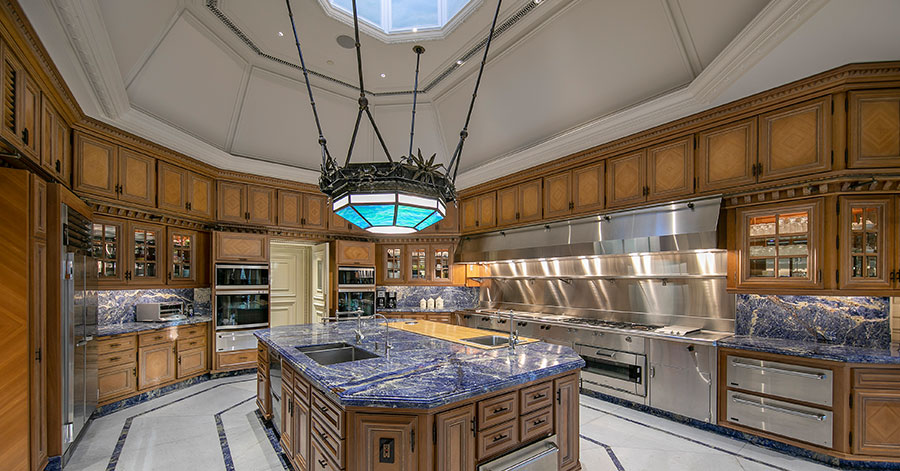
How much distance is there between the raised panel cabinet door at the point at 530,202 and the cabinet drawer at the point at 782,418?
3293mm

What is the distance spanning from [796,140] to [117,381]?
24.7ft

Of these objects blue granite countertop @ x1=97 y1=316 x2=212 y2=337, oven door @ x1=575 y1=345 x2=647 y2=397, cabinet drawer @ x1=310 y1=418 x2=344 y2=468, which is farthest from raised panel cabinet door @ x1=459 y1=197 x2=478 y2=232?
cabinet drawer @ x1=310 y1=418 x2=344 y2=468

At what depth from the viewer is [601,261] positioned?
18.3 ft

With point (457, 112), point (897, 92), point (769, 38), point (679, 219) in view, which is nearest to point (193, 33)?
point (457, 112)

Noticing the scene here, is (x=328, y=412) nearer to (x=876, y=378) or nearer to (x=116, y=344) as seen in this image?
(x=116, y=344)

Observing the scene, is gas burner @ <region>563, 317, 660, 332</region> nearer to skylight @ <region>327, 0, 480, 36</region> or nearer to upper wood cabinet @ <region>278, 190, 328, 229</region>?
skylight @ <region>327, 0, 480, 36</region>

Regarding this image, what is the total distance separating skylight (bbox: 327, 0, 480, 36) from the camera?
446 centimetres

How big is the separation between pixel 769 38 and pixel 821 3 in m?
0.43

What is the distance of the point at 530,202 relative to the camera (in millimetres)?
6246

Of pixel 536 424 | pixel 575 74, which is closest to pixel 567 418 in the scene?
pixel 536 424

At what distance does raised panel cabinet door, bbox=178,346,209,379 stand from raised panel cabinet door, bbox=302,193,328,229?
2506 mm

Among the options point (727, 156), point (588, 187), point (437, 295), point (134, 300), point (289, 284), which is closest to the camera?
point (727, 156)

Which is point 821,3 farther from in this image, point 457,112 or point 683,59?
point 457,112

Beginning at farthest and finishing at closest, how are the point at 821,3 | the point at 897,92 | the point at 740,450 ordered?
the point at 740,450, the point at 897,92, the point at 821,3
